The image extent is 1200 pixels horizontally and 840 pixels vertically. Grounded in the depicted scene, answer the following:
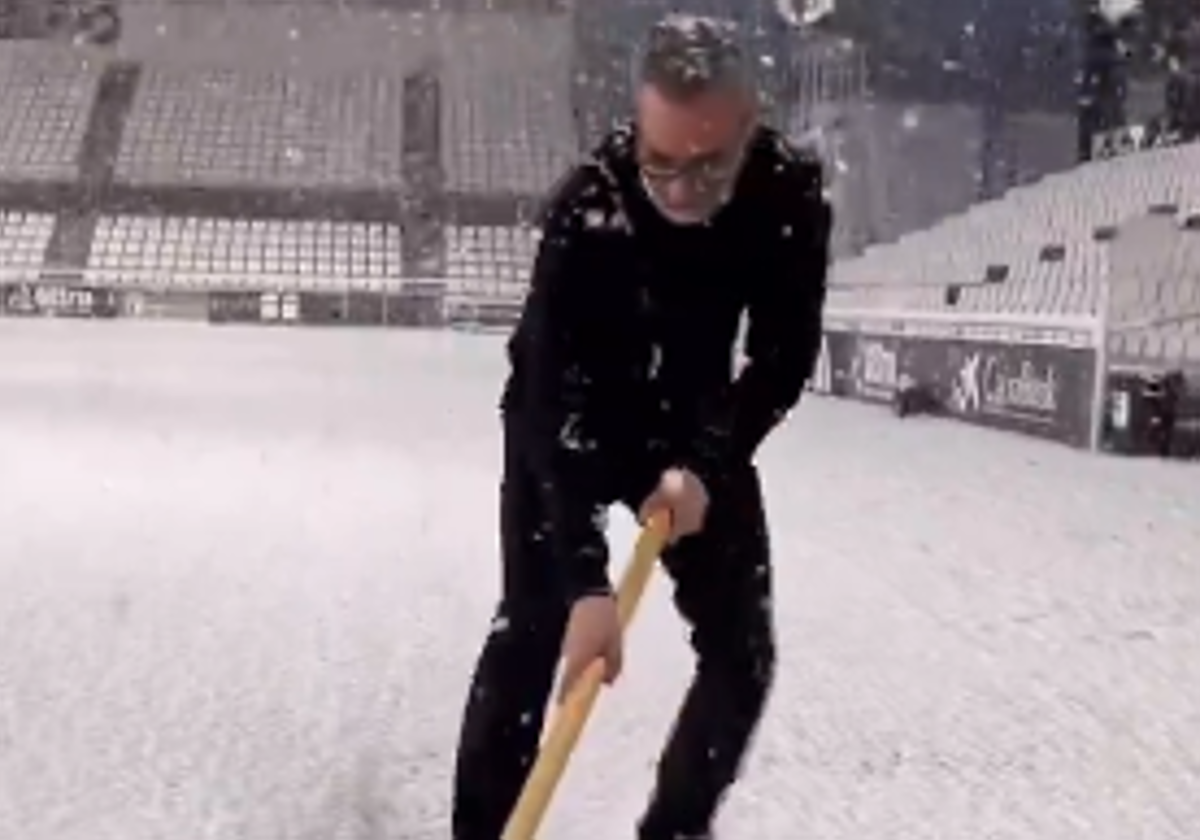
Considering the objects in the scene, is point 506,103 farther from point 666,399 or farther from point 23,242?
point 666,399

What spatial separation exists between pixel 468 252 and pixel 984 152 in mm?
10356

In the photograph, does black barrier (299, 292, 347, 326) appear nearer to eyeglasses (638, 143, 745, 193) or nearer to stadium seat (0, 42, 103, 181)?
stadium seat (0, 42, 103, 181)

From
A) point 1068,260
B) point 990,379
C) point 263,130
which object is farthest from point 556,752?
point 263,130

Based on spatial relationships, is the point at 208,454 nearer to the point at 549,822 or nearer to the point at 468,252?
the point at 549,822

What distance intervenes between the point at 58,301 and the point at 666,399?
98.9 feet

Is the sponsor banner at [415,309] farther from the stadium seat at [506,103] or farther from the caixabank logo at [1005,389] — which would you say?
the caixabank logo at [1005,389]

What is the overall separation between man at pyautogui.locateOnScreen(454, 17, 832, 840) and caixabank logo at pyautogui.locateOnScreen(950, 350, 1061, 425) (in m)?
9.58

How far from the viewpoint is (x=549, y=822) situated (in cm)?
343

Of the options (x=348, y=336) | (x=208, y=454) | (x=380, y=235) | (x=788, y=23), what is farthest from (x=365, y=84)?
(x=208, y=454)

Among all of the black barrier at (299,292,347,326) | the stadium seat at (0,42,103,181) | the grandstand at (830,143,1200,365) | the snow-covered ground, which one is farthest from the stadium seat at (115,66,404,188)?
the snow-covered ground

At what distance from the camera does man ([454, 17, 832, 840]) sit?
7.48 ft

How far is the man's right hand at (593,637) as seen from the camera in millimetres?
2277

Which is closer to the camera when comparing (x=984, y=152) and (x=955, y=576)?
(x=955, y=576)

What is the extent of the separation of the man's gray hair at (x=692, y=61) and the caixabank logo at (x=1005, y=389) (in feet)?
32.9
